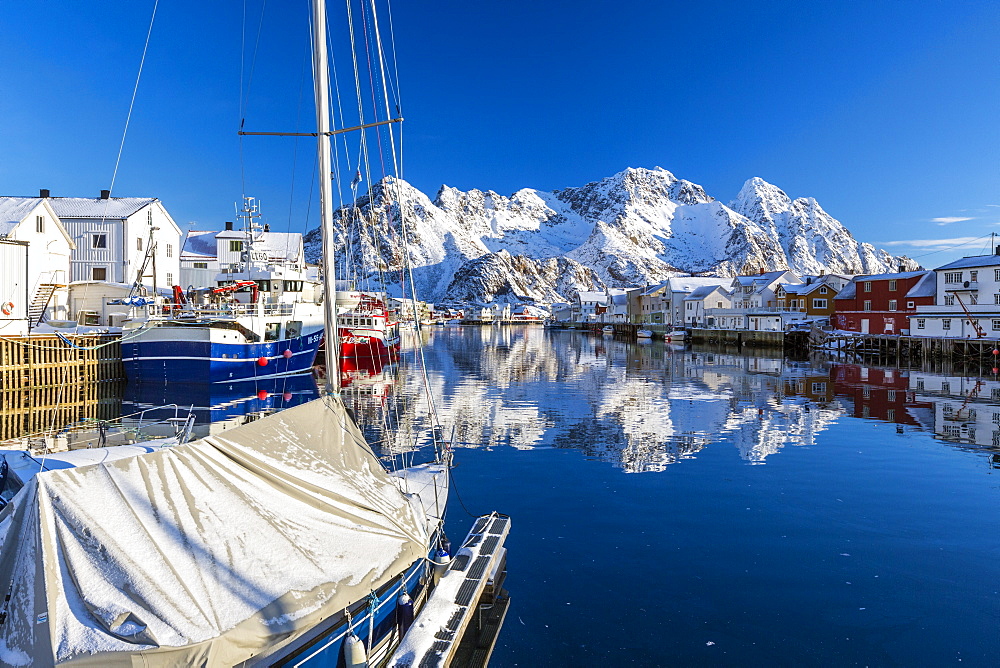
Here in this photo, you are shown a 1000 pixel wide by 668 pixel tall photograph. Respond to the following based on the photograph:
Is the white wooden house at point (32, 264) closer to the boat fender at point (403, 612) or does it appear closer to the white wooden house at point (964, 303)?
the boat fender at point (403, 612)

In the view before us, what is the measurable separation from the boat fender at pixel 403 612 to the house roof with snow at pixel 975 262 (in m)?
77.9

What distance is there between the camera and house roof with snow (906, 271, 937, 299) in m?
72.1

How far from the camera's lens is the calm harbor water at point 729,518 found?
30.4 feet

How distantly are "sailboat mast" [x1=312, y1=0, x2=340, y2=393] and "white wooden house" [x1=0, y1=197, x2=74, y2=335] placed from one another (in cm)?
3828

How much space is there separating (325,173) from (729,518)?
1170 cm

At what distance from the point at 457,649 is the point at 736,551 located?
6.47 m

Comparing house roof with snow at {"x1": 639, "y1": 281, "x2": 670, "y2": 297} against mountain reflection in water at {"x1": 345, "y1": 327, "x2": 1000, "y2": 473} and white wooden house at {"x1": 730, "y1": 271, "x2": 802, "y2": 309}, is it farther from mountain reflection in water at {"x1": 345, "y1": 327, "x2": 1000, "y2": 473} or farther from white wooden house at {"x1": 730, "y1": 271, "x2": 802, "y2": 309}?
mountain reflection in water at {"x1": 345, "y1": 327, "x2": 1000, "y2": 473}

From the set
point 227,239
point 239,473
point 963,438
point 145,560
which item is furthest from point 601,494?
point 227,239

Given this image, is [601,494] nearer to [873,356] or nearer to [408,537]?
[408,537]

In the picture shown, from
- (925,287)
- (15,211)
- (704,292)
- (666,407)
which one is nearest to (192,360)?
(15,211)

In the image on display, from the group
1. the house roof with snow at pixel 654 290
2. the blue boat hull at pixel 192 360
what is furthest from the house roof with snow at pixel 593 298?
the blue boat hull at pixel 192 360

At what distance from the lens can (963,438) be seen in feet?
76.5

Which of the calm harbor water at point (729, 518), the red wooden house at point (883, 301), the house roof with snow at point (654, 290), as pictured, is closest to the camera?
the calm harbor water at point (729, 518)

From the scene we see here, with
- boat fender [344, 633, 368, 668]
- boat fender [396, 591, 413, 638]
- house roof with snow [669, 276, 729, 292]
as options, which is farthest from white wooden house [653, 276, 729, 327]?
boat fender [344, 633, 368, 668]
